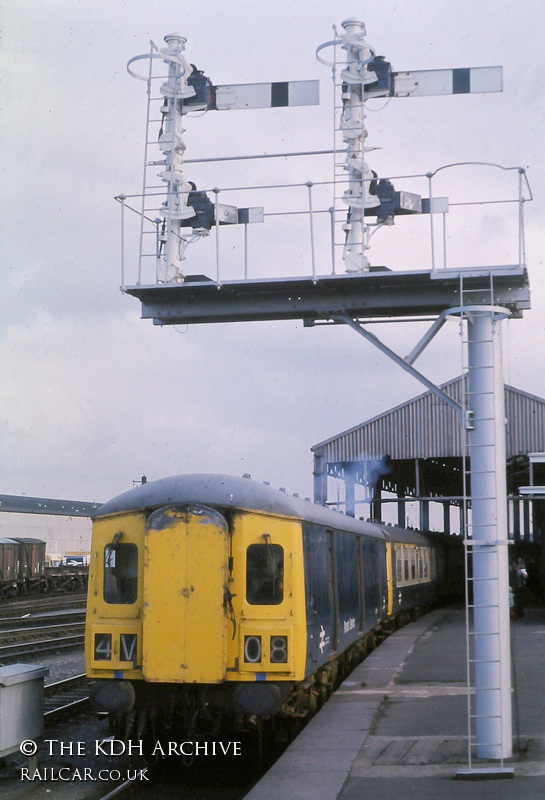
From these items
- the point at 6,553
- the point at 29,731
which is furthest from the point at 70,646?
the point at 6,553

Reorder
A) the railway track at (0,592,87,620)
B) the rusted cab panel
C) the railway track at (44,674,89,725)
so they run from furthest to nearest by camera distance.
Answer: the railway track at (0,592,87,620)
the railway track at (44,674,89,725)
the rusted cab panel

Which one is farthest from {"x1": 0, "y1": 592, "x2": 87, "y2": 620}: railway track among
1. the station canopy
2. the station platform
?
the station platform

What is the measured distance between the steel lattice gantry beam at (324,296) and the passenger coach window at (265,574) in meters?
2.50

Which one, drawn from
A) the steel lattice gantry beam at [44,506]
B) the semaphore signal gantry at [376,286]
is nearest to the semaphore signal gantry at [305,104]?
the semaphore signal gantry at [376,286]

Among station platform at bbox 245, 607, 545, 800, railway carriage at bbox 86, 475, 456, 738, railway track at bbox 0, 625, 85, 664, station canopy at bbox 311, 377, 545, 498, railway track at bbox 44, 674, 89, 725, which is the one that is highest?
station canopy at bbox 311, 377, 545, 498

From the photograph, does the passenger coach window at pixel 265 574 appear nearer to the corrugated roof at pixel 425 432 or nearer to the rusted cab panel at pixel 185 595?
the rusted cab panel at pixel 185 595

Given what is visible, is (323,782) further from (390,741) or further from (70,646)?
(70,646)

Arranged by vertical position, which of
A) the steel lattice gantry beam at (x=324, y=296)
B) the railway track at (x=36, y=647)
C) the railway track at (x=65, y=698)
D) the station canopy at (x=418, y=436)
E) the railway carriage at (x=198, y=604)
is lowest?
the railway track at (x=65, y=698)

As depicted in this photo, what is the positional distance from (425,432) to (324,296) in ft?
67.5

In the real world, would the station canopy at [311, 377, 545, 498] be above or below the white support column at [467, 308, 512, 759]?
above

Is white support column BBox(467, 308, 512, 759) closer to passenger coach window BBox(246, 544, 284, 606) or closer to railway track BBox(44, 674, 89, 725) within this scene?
passenger coach window BBox(246, 544, 284, 606)

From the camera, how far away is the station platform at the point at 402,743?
7770 mm

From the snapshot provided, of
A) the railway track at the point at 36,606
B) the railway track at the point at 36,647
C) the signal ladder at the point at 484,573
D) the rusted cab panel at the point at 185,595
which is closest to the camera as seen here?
the signal ladder at the point at 484,573

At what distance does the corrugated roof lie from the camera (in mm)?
28766
